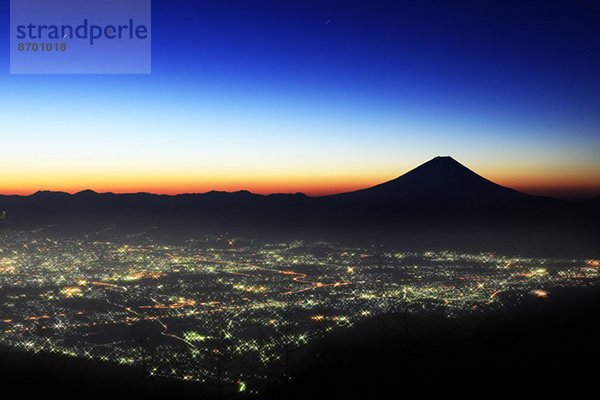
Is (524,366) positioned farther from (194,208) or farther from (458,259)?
(194,208)

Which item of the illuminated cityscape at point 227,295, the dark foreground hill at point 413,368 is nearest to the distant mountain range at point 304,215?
the illuminated cityscape at point 227,295

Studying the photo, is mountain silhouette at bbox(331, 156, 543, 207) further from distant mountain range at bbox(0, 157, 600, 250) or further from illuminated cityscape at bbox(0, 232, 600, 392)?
illuminated cityscape at bbox(0, 232, 600, 392)

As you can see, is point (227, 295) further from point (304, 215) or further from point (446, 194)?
point (446, 194)

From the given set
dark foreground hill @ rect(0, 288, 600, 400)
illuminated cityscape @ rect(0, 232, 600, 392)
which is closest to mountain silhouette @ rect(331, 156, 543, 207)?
illuminated cityscape @ rect(0, 232, 600, 392)

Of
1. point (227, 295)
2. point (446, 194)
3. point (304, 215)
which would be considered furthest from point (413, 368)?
point (446, 194)

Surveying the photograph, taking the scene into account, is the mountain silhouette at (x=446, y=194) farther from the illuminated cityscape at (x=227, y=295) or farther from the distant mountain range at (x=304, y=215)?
the illuminated cityscape at (x=227, y=295)
